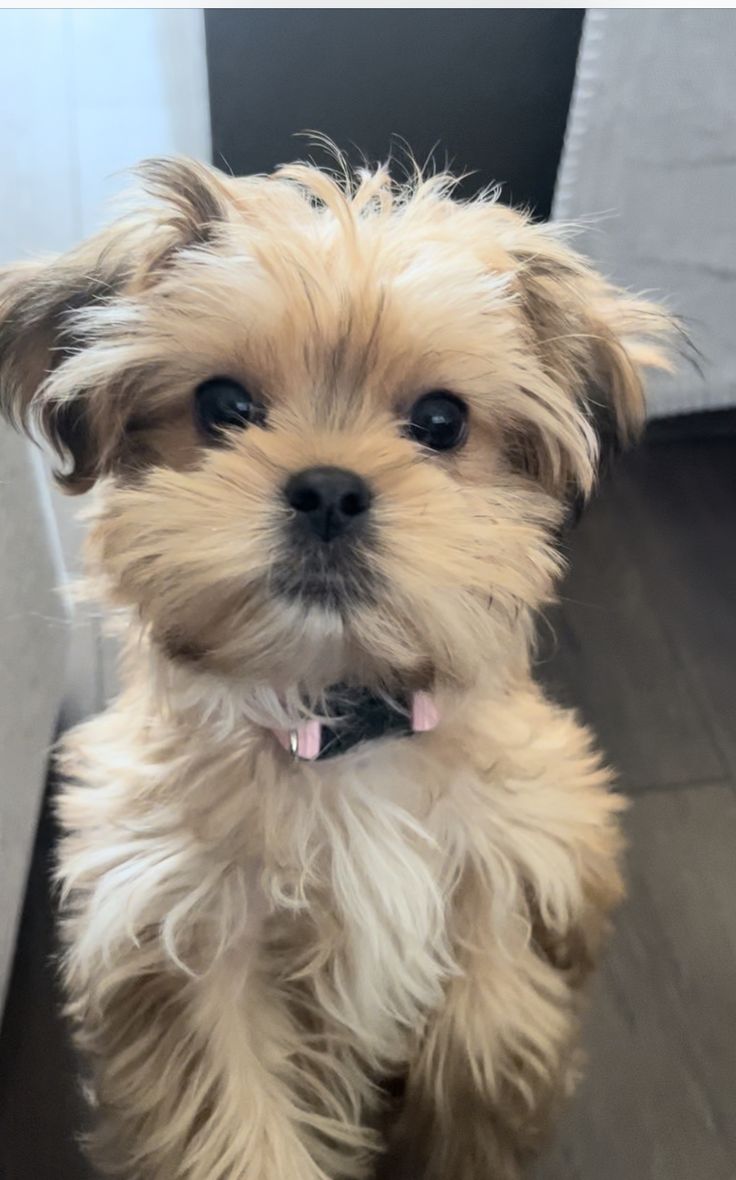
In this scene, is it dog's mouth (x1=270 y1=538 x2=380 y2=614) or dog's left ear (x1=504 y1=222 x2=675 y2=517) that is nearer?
dog's mouth (x1=270 y1=538 x2=380 y2=614)

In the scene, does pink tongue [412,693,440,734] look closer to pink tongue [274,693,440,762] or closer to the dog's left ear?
pink tongue [274,693,440,762]

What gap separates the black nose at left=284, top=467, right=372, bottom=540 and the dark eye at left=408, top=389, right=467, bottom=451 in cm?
14

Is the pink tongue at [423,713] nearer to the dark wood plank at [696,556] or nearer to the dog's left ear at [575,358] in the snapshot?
the dog's left ear at [575,358]

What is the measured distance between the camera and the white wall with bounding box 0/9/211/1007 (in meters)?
1.30

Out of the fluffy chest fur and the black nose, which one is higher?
the black nose

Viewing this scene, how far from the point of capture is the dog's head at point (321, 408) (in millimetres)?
833

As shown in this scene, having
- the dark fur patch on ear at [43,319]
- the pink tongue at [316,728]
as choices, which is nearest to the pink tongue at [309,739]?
the pink tongue at [316,728]

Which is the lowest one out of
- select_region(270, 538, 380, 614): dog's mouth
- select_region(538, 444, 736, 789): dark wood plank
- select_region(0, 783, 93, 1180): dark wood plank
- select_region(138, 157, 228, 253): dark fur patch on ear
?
select_region(0, 783, 93, 1180): dark wood plank

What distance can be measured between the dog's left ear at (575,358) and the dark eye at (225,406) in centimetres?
24

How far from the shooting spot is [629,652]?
185cm

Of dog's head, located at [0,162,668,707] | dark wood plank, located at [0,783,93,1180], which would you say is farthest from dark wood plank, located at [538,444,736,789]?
dark wood plank, located at [0,783,93,1180]

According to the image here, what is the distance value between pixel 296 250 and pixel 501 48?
0.99m

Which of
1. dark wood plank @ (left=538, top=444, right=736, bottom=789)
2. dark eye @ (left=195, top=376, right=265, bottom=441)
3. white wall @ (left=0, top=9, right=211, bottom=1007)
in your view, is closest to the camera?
dark eye @ (left=195, top=376, right=265, bottom=441)

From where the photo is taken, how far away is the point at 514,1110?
118 cm
